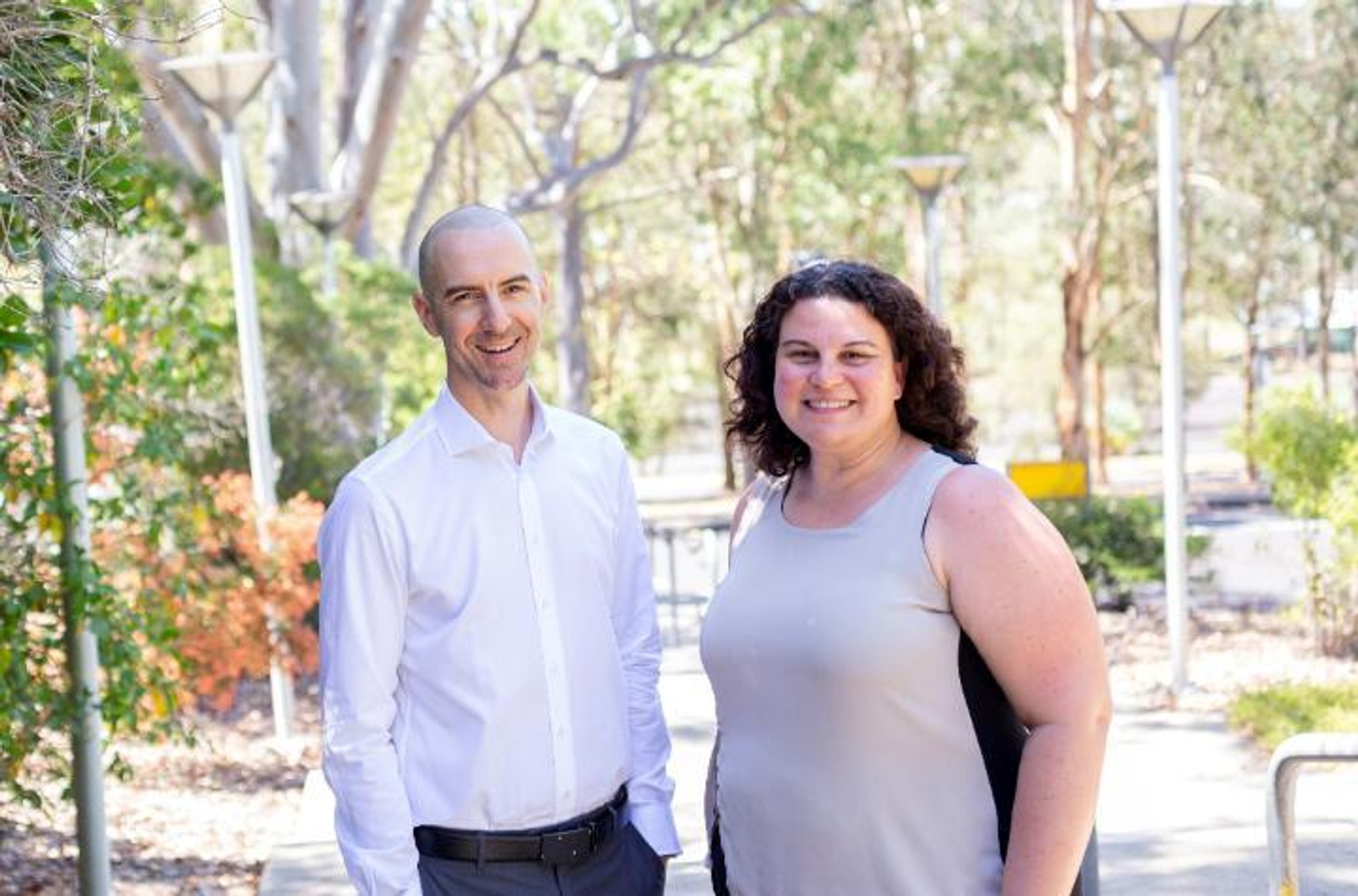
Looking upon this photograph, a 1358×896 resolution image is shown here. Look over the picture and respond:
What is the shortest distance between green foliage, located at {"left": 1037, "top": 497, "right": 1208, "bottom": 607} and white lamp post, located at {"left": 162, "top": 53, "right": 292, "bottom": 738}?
6.73 m

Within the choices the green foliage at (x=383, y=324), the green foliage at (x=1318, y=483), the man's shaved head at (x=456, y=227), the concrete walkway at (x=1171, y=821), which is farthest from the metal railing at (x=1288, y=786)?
the green foliage at (x=383, y=324)

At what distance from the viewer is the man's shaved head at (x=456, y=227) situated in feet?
12.4

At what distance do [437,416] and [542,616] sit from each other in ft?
1.37

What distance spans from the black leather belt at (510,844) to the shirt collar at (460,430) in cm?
68

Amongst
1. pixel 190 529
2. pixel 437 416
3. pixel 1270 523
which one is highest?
pixel 437 416

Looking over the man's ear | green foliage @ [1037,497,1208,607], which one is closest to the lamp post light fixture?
green foliage @ [1037,497,1208,607]

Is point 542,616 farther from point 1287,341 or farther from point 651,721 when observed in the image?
point 1287,341

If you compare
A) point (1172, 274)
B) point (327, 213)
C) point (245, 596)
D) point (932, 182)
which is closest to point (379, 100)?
point (327, 213)

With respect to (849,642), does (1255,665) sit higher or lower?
lower

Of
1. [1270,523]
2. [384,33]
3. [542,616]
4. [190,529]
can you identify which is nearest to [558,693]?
[542,616]

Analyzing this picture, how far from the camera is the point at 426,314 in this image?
386 cm

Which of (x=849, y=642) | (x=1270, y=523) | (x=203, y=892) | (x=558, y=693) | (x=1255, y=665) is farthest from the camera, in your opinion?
(x=1270, y=523)

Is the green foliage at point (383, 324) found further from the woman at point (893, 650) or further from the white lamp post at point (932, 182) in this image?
the woman at point (893, 650)

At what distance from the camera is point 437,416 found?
3875mm
